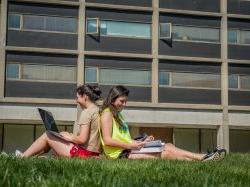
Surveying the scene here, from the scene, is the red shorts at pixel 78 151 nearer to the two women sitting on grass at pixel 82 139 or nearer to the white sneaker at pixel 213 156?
the two women sitting on grass at pixel 82 139

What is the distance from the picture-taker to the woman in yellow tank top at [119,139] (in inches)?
320

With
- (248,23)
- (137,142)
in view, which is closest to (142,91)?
(248,23)

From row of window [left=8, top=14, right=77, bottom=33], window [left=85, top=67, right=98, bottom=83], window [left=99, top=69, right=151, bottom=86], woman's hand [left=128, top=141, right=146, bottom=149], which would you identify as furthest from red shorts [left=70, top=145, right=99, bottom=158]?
row of window [left=8, top=14, right=77, bottom=33]

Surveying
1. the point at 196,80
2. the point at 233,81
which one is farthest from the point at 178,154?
the point at 233,81

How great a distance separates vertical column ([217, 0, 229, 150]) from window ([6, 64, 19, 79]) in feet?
42.9

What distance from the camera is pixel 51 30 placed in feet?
111

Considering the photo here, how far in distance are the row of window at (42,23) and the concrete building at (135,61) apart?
6cm

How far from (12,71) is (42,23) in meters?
3.48

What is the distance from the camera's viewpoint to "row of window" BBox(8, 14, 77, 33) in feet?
109

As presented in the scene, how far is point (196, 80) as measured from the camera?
1414 inches

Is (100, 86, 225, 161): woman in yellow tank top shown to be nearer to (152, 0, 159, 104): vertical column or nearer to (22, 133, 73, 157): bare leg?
(22, 133, 73, 157): bare leg

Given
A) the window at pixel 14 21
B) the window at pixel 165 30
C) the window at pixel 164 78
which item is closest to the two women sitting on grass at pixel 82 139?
the window at pixel 14 21

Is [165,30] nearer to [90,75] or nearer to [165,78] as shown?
[165,78]

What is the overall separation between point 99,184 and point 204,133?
36.0 meters
